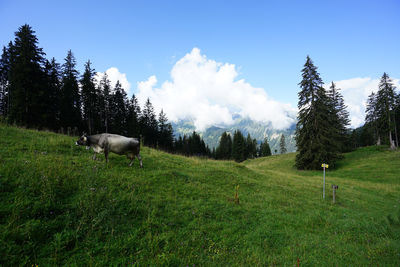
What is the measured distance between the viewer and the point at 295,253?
4703mm

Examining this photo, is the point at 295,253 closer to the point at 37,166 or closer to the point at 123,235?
the point at 123,235

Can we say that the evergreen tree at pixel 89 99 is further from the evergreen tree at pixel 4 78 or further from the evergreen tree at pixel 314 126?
the evergreen tree at pixel 314 126

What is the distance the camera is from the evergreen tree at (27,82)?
20.0m

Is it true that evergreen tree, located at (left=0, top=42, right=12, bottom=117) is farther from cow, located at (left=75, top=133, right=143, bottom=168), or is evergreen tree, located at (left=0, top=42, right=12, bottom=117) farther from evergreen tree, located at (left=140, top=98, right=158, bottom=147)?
cow, located at (left=75, top=133, right=143, bottom=168)

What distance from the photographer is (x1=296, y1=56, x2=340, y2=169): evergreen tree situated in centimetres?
2862

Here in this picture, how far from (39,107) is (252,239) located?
96.7 ft

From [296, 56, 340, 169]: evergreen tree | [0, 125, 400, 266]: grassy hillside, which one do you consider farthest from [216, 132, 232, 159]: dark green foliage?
Answer: [0, 125, 400, 266]: grassy hillside

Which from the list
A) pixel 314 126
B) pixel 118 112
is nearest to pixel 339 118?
pixel 314 126

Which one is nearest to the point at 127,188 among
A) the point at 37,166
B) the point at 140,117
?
the point at 37,166

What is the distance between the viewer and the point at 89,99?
35.9m

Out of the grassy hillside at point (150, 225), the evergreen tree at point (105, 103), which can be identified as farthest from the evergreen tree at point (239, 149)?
the grassy hillside at point (150, 225)

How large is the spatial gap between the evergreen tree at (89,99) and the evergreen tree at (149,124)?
12925 mm

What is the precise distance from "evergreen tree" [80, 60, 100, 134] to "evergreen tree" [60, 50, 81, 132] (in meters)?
1.45

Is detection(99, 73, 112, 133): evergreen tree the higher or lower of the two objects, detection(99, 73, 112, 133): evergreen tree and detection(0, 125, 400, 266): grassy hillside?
the higher
